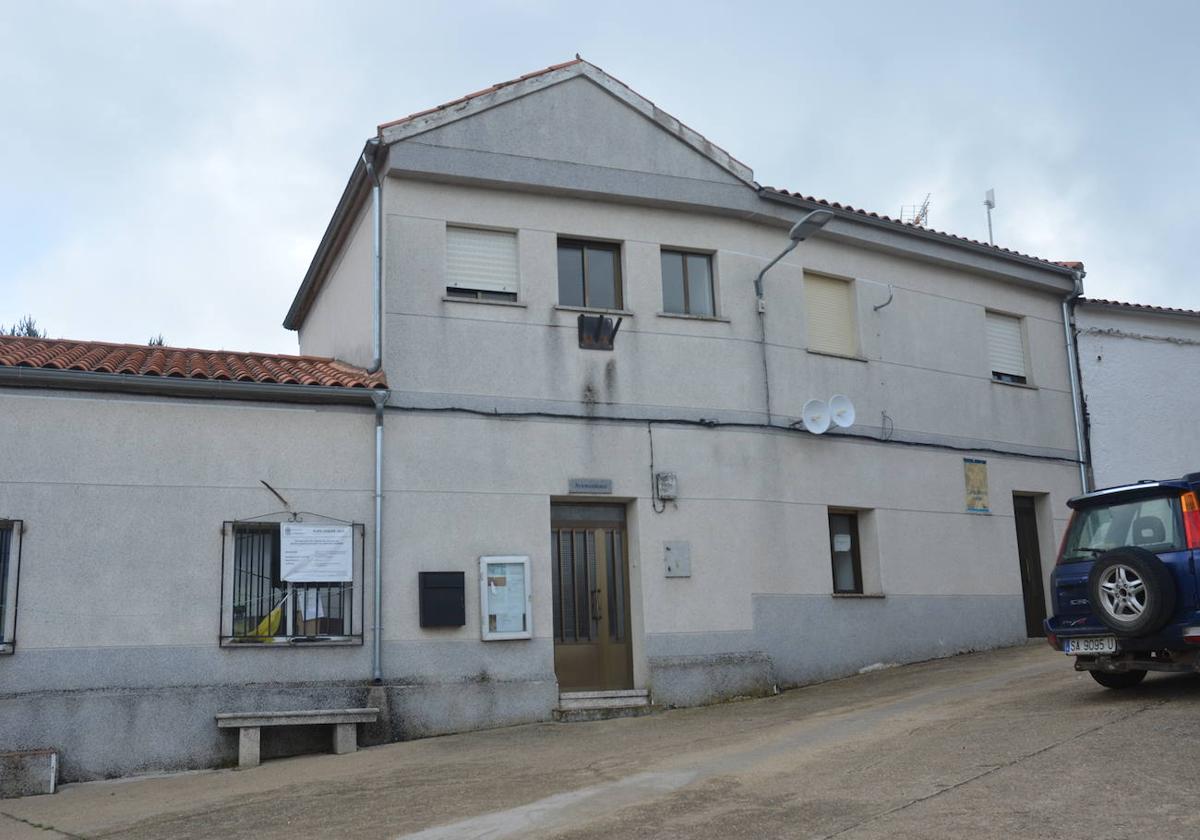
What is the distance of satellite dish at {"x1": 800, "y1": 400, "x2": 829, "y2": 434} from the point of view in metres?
14.6

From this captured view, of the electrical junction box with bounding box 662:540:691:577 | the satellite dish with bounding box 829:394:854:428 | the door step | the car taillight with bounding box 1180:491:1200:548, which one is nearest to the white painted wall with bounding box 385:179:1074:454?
the satellite dish with bounding box 829:394:854:428

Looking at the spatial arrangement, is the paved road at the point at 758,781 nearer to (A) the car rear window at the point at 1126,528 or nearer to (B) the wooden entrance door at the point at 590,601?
(B) the wooden entrance door at the point at 590,601

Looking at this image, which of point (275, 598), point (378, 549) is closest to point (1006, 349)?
point (378, 549)

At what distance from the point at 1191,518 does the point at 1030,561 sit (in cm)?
784

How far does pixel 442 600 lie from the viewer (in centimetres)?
1235

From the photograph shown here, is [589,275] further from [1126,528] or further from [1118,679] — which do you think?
[1118,679]

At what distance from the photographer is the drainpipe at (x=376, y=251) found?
1307cm

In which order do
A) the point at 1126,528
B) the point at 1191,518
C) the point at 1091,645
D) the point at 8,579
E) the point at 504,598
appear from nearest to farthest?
the point at 1191,518, the point at 1091,645, the point at 1126,528, the point at 8,579, the point at 504,598

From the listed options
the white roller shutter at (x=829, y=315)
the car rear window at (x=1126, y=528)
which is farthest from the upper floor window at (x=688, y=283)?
the car rear window at (x=1126, y=528)

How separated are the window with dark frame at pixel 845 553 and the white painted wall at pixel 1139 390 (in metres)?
4.88

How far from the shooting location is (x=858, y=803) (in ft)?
23.5

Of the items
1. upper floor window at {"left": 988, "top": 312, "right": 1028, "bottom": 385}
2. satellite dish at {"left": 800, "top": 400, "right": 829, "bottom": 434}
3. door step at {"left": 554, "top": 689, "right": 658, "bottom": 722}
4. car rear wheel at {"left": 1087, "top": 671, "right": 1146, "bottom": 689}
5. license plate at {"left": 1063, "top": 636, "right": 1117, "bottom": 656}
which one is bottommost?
door step at {"left": 554, "top": 689, "right": 658, "bottom": 722}

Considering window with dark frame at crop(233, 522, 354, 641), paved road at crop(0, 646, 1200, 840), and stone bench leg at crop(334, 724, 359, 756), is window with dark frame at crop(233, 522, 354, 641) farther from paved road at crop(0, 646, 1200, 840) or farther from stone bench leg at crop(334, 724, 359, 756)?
paved road at crop(0, 646, 1200, 840)

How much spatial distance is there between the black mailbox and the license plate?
587cm
